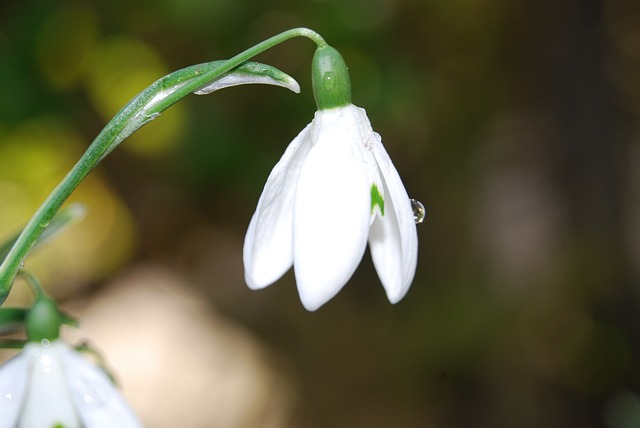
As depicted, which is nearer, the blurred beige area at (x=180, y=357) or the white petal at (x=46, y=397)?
the white petal at (x=46, y=397)

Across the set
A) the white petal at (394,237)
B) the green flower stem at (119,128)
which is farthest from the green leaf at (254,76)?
the white petal at (394,237)

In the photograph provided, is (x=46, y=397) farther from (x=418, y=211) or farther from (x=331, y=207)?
(x=418, y=211)

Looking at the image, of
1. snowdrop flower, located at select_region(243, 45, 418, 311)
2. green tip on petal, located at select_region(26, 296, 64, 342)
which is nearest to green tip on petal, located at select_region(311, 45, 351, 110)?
snowdrop flower, located at select_region(243, 45, 418, 311)

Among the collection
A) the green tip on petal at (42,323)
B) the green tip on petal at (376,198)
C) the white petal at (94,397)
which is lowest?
the white petal at (94,397)

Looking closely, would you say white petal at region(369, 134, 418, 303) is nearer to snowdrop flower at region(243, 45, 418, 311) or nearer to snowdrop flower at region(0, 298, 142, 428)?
snowdrop flower at region(243, 45, 418, 311)

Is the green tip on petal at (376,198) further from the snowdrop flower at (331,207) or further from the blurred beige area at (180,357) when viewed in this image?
the blurred beige area at (180,357)

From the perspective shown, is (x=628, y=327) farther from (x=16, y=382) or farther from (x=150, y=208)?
(x=16, y=382)

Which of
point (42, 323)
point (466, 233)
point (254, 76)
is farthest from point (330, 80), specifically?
point (466, 233)
